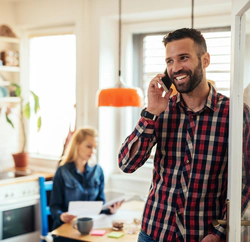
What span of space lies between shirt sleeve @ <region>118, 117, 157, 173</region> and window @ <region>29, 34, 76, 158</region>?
2.44 meters

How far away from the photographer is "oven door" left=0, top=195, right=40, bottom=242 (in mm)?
3564

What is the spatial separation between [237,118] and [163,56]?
2.51 meters

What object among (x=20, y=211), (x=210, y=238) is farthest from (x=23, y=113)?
(x=210, y=238)

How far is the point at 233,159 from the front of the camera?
4.49ft

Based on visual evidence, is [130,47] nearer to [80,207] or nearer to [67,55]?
[67,55]

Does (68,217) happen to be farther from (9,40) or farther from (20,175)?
(9,40)

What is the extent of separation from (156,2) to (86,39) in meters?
0.73

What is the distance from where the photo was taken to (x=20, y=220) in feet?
12.0

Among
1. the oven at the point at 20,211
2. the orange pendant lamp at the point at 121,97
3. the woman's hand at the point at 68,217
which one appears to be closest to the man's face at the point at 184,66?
the orange pendant lamp at the point at 121,97

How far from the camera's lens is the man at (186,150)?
163cm


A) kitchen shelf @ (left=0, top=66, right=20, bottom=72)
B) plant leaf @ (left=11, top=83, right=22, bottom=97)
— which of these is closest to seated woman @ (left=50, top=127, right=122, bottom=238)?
plant leaf @ (left=11, top=83, right=22, bottom=97)

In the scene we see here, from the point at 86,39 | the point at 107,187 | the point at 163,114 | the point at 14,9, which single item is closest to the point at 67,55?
the point at 86,39

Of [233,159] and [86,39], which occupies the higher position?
[86,39]

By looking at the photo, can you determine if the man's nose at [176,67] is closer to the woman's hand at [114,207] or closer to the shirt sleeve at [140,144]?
the shirt sleeve at [140,144]
